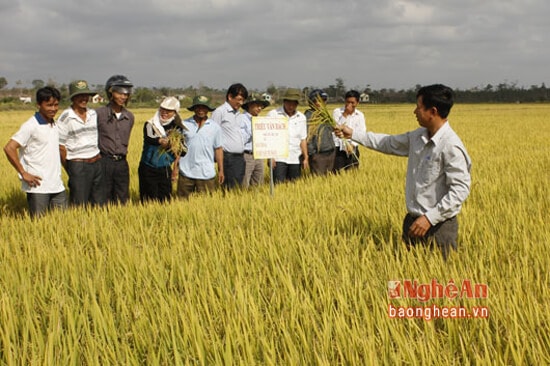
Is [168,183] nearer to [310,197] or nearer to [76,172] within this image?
[76,172]

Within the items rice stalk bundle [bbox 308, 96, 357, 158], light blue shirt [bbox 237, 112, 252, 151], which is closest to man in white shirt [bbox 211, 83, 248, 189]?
light blue shirt [bbox 237, 112, 252, 151]

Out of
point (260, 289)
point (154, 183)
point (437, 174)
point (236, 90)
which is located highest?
point (236, 90)

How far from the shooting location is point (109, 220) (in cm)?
410

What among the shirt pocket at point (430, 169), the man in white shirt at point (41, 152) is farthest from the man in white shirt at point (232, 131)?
the shirt pocket at point (430, 169)

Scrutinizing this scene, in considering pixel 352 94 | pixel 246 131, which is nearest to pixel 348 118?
pixel 352 94

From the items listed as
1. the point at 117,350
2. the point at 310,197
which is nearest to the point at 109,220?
the point at 310,197

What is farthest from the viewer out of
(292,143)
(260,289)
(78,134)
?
(292,143)

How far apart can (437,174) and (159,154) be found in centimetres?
328

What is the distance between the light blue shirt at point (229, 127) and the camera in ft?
19.2

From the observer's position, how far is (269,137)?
17.2ft

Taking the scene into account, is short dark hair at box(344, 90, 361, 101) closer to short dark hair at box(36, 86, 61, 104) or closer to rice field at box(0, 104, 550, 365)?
rice field at box(0, 104, 550, 365)

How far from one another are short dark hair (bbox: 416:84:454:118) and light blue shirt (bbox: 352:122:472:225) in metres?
0.13

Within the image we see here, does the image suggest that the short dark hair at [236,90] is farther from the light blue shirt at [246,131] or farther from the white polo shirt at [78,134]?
the white polo shirt at [78,134]

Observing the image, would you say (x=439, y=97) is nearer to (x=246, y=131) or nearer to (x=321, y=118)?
(x=321, y=118)
